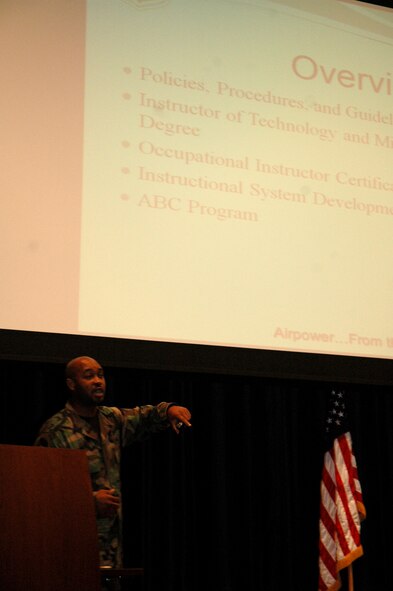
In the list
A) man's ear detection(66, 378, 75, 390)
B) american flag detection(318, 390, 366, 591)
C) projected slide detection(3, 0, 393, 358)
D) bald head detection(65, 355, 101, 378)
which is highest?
projected slide detection(3, 0, 393, 358)

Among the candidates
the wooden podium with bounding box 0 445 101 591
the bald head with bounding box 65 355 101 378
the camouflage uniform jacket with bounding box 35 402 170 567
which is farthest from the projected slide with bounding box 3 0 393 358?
the wooden podium with bounding box 0 445 101 591

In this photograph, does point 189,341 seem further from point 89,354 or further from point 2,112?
point 2,112

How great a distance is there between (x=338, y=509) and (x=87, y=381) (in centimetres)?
149

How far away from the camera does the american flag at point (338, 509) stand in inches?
166

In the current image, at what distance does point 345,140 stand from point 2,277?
1.77 m

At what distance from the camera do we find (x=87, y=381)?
352 centimetres

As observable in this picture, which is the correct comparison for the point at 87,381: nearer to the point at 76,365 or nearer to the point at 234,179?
Answer: the point at 76,365

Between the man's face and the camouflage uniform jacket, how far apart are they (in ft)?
0.35

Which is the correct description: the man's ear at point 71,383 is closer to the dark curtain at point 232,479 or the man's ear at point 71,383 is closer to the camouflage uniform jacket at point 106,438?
the camouflage uniform jacket at point 106,438

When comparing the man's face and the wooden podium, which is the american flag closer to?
the man's face

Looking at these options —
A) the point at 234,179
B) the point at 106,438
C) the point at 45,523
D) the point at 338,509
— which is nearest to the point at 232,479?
the point at 338,509

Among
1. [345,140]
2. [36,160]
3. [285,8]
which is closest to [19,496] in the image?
[36,160]

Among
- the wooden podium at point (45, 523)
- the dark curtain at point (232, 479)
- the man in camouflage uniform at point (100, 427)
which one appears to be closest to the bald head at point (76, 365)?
the man in camouflage uniform at point (100, 427)

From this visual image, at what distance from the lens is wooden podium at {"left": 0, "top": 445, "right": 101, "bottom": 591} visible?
7.56 feet
